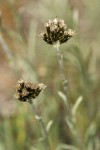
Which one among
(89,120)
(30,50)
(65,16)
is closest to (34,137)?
(89,120)

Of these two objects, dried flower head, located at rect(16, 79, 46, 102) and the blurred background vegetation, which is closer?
dried flower head, located at rect(16, 79, 46, 102)

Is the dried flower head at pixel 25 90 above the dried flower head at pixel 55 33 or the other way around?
the other way around

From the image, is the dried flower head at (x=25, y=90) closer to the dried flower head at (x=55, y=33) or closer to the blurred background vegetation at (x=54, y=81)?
the dried flower head at (x=55, y=33)

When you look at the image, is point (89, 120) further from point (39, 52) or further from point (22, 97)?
point (22, 97)

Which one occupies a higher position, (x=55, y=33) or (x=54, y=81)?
(x=54, y=81)

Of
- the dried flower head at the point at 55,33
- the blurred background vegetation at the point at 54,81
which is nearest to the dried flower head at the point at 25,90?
the dried flower head at the point at 55,33

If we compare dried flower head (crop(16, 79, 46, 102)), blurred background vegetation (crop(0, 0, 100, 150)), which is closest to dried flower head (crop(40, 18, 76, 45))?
dried flower head (crop(16, 79, 46, 102))

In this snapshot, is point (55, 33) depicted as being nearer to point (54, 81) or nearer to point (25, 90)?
point (25, 90)

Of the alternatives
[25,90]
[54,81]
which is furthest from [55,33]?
[54,81]

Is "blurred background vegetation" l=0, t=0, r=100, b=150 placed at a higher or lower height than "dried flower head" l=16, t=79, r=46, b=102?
higher

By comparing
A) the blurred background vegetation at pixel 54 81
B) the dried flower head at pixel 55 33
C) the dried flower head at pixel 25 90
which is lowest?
the dried flower head at pixel 25 90

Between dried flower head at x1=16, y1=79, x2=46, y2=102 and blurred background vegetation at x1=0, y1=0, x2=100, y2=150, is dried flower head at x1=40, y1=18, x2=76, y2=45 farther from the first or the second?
blurred background vegetation at x1=0, y1=0, x2=100, y2=150
